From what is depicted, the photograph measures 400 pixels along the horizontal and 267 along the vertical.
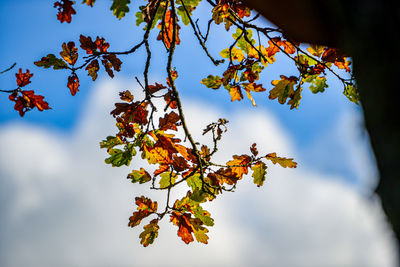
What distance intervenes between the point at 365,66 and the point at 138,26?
2589mm

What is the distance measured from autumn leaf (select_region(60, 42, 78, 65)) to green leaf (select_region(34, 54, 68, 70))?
65 millimetres

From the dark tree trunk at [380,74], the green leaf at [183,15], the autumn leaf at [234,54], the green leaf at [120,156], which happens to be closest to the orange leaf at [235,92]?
the autumn leaf at [234,54]

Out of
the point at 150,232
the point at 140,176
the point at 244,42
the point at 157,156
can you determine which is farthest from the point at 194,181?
the point at 244,42

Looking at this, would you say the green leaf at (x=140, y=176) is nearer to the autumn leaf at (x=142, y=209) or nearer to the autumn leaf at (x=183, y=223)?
the autumn leaf at (x=142, y=209)

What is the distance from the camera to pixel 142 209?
2871mm

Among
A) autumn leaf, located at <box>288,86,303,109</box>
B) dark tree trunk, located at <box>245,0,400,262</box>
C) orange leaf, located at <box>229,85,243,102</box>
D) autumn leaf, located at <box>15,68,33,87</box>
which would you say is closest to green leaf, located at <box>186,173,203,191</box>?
orange leaf, located at <box>229,85,243,102</box>

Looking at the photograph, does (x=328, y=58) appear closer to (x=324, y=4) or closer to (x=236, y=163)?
(x=236, y=163)

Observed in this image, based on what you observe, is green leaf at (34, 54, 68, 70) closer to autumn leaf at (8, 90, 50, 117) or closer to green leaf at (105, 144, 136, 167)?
autumn leaf at (8, 90, 50, 117)

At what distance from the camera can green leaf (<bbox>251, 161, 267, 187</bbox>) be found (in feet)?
9.56

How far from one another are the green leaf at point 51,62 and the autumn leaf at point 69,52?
2.5 inches

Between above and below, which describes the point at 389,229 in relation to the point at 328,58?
below

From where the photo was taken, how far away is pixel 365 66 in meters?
0.71

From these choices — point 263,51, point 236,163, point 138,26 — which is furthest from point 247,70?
point 138,26

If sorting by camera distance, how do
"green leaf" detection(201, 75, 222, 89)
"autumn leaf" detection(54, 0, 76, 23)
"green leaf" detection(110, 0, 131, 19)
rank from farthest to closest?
"green leaf" detection(201, 75, 222, 89) < "autumn leaf" detection(54, 0, 76, 23) < "green leaf" detection(110, 0, 131, 19)
